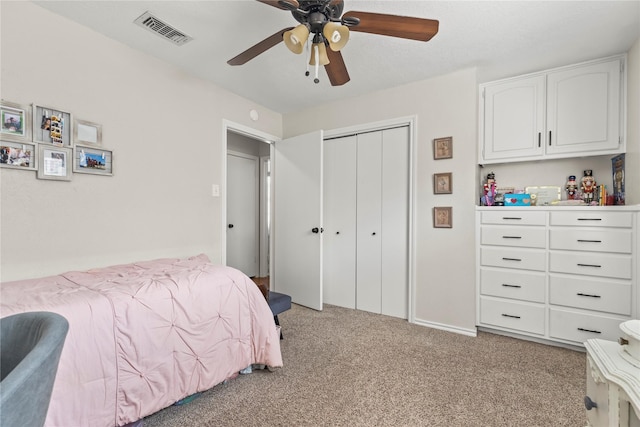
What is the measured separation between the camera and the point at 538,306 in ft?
7.94

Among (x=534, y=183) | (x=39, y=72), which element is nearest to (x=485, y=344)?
(x=534, y=183)

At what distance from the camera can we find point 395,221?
304 cm

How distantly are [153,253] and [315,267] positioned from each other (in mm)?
1634

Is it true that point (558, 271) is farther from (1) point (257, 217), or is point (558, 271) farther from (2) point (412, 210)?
(1) point (257, 217)

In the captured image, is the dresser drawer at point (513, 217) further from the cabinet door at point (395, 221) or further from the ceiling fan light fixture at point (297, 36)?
the ceiling fan light fixture at point (297, 36)

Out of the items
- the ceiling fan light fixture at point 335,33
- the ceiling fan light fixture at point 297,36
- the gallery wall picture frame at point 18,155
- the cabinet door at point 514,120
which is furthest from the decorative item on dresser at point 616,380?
the gallery wall picture frame at point 18,155

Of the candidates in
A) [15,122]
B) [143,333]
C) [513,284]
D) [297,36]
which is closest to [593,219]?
[513,284]

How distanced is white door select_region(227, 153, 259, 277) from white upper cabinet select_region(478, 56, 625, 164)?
3.44 meters

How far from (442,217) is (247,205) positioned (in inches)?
124

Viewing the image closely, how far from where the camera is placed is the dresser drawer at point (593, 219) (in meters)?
2.10

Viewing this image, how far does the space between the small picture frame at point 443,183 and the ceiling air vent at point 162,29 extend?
8.03 ft

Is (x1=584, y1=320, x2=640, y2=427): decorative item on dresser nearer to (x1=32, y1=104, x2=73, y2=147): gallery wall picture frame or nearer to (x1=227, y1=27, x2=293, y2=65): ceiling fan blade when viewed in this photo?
(x1=227, y1=27, x2=293, y2=65): ceiling fan blade

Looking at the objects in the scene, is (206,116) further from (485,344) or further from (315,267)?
(485,344)

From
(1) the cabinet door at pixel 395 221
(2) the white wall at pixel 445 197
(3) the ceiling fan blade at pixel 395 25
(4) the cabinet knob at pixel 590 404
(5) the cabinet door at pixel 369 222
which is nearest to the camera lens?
(4) the cabinet knob at pixel 590 404
